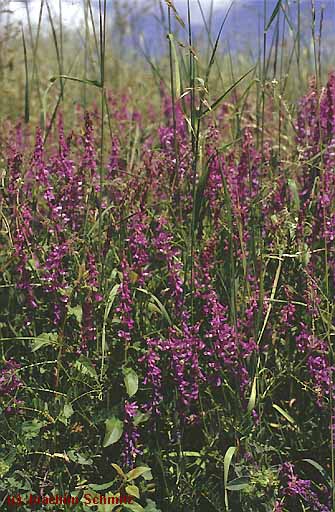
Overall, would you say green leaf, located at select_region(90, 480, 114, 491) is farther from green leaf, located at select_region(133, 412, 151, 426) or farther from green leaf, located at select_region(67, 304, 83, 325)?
green leaf, located at select_region(67, 304, 83, 325)

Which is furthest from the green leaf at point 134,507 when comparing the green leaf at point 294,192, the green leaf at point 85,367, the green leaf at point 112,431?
the green leaf at point 294,192

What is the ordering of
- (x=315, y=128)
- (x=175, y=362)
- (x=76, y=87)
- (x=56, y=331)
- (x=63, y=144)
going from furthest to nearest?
(x=76, y=87)
(x=315, y=128)
(x=63, y=144)
(x=56, y=331)
(x=175, y=362)

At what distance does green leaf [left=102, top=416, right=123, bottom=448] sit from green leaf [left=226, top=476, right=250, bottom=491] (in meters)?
0.26

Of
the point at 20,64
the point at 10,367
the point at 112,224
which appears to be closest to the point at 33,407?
the point at 10,367

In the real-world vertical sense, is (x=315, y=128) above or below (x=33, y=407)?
above

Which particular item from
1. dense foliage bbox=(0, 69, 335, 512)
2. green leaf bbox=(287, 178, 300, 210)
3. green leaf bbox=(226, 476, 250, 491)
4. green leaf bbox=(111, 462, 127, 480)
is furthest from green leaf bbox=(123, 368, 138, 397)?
green leaf bbox=(287, 178, 300, 210)

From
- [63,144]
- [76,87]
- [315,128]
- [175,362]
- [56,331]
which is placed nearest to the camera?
[175,362]

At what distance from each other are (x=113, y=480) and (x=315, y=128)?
4.00 ft

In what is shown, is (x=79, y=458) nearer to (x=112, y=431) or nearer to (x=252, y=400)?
(x=112, y=431)

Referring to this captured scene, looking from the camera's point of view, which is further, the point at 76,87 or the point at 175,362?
the point at 76,87

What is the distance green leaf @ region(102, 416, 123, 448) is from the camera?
1540 mm

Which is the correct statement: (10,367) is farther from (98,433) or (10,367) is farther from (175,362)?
(175,362)

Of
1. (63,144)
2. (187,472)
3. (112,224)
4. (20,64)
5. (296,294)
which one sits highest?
(20,64)

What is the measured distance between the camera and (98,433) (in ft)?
5.58
